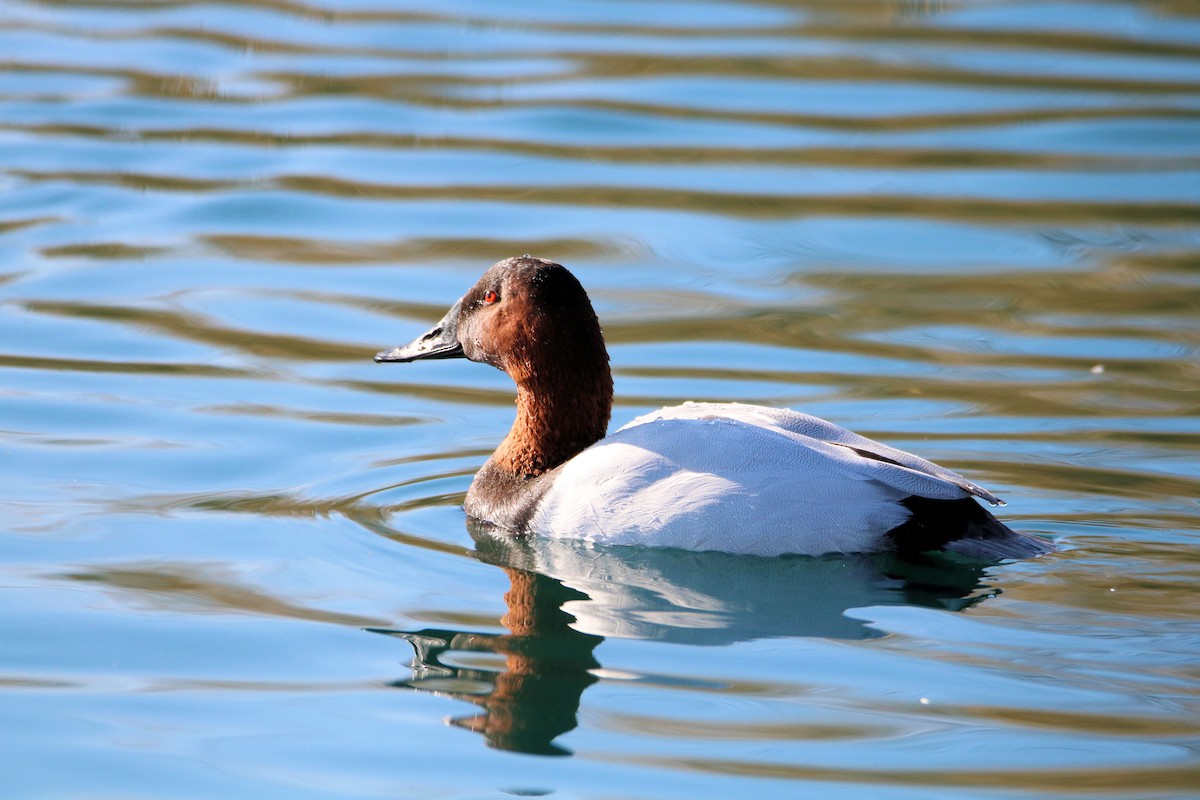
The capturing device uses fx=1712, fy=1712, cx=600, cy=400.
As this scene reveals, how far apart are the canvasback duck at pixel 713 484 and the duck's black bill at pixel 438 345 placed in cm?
43

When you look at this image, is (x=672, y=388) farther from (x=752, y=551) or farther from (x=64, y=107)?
Result: (x=64, y=107)

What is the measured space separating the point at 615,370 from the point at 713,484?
251 cm

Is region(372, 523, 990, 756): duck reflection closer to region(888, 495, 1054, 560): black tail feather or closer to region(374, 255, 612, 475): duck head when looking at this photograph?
region(888, 495, 1054, 560): black tail feather

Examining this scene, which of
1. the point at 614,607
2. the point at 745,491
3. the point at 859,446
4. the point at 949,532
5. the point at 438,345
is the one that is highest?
the point at 438,345

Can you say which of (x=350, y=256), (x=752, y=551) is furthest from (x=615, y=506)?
(x=350, y=256)

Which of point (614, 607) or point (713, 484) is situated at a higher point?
point (713, 484)

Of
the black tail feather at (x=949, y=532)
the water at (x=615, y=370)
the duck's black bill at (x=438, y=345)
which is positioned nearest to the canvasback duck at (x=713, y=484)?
the black tail feather at (x=949, y=532)

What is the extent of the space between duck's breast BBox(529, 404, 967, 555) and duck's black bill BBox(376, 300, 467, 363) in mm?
1079

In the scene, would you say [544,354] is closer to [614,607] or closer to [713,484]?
[713,484]

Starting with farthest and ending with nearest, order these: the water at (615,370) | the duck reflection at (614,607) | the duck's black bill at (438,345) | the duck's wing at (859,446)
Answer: the duck's black bill at (438,345) → the duck's wing at (859,446) → the duck reflection at (614,607) → the water at (615,370)

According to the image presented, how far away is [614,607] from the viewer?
17.2ft

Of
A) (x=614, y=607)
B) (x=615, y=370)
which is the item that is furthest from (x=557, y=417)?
(x=615, y=370)

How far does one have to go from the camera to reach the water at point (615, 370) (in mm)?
4379

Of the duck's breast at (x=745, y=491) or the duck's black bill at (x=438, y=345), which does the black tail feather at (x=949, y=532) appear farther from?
the duck's black bill at (x=438, y=345)
